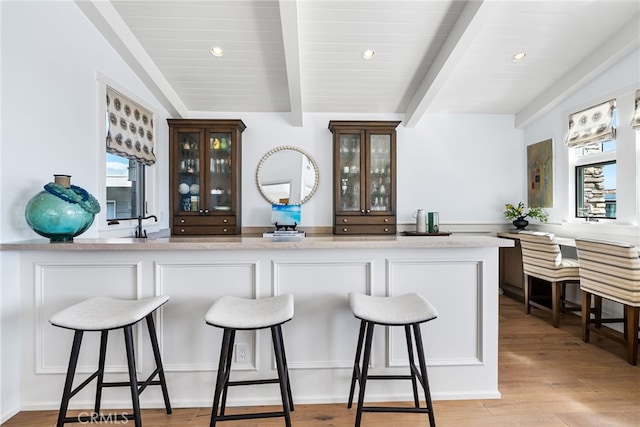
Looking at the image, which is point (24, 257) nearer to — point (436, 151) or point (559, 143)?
point (436, 151)

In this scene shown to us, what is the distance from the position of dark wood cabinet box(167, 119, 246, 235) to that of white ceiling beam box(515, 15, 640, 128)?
12.2 feet

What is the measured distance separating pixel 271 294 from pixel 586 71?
3930 mm

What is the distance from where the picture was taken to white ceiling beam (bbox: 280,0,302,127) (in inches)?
95.0

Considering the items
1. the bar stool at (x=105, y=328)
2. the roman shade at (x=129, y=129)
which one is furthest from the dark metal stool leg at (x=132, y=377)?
the roman shade at (x=129, y=129)

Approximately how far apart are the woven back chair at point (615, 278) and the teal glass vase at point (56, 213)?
3.65 metres

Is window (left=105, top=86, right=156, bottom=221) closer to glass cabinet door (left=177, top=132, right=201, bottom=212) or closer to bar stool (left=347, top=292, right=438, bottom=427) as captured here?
glass cabinet door (left=177, top=132, right=201, bottom=212)

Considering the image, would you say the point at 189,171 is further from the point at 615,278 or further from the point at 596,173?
the point at 596,173

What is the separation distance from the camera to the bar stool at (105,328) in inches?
59.5

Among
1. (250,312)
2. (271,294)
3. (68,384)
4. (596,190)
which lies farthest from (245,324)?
(596,190)

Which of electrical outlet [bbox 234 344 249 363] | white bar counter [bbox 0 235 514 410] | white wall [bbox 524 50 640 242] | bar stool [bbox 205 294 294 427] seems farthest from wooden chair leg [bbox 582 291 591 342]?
electrical outlet [bbox 234 344 249 363]

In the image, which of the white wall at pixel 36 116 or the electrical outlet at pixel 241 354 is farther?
the electrical outlet at pixel 241 354

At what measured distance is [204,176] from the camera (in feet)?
12.5

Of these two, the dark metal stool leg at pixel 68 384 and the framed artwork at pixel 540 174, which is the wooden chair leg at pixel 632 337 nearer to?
the framed artwork at pixel 540 174

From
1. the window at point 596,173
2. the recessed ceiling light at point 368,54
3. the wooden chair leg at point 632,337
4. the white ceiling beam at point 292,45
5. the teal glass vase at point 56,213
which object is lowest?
the wooden chair leg at point 632,337
